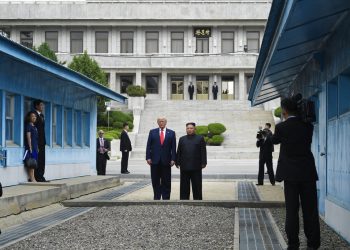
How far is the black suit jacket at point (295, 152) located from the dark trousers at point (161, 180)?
24.3 feet

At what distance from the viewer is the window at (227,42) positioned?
74.0m

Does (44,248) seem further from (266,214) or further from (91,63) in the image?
(91,63)

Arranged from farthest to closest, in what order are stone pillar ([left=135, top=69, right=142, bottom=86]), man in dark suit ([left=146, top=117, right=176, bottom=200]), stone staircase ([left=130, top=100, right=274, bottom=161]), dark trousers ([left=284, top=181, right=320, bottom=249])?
stone pillar ([left=135, top=69, right=142, bottom=86]) < stone staircase ([left=130, top=100, right=274, bottom=161]) < man in dark suit ([left=146, top=117, right=176, bottom=200]) < dark trousers ([left=284, top=181, right=320, bottom=249])

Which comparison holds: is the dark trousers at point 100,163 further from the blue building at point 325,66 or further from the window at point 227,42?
the window at point 227,42

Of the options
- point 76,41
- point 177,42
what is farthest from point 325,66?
point 76,41

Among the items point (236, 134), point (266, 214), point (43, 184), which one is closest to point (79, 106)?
point (43, 184)

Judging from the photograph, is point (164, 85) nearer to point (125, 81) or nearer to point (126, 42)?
point (125, 81)

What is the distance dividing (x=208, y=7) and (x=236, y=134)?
975 inches

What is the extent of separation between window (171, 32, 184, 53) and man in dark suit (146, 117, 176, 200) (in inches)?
2328

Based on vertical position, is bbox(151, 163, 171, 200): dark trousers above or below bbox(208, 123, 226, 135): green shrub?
below

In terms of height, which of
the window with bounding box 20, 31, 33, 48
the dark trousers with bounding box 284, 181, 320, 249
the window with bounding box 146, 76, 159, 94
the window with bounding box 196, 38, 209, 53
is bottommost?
the dark trousers with bounding box 284, 181, 320, 249

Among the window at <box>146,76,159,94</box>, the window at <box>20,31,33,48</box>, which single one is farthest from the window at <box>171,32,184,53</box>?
the window at <box>20,31,33,48</box>

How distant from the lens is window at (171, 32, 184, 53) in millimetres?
74625

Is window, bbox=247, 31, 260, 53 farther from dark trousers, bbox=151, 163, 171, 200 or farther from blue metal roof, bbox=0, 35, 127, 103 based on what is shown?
dark trousers, bbox=151, 163, 171, 200
